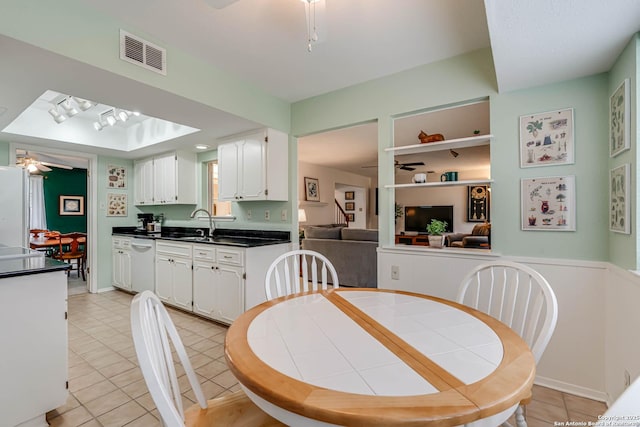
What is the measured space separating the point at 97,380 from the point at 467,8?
3465 mm

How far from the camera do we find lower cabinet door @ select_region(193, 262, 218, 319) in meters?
3.15

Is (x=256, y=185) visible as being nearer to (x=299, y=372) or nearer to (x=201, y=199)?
(x=201, y=199)

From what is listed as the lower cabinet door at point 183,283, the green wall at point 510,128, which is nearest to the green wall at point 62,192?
the lower cabinet door at point 183,283

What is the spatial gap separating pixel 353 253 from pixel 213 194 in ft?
7.55

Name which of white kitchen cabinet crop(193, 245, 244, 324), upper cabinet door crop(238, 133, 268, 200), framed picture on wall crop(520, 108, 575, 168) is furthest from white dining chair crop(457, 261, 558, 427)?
upper cabinet door crop(238, 133, 268, 200)

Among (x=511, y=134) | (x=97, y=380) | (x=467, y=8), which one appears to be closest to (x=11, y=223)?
(x=97, y=380)

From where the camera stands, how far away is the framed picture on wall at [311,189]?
684 cm

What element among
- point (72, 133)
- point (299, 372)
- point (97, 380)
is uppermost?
point (72, 133)

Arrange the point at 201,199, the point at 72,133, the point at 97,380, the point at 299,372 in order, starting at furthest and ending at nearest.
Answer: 1. the point at 201,199
2. the point at 72,133
3. the point at 97,380
4. the point at 299,372

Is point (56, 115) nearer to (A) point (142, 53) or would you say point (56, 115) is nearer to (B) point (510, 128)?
(A) point (142, 53)

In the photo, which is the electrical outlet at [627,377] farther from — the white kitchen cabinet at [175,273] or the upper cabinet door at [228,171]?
the white kitchen cabinet at [175,273]

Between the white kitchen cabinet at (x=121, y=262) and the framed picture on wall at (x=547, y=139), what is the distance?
4.73 m

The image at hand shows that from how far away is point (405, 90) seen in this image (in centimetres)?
257

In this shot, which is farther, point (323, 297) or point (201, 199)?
point (201, 199)
